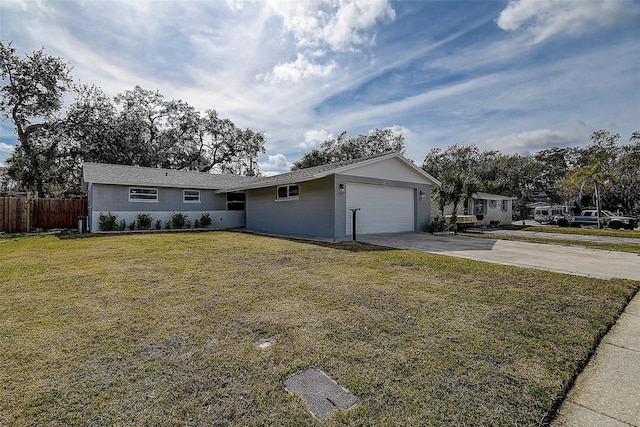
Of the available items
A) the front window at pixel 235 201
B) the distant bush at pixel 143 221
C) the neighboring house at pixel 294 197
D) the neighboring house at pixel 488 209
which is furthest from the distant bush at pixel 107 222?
the neighboring house at pixel 488 209

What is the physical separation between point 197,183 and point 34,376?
53.2 feet

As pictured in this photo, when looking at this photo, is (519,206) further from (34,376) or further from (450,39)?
(34,376)

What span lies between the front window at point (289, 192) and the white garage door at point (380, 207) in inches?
104

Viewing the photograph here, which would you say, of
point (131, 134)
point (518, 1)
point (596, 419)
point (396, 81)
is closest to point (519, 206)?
point (396, 81)

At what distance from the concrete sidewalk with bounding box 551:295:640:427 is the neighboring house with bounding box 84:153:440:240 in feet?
27.5

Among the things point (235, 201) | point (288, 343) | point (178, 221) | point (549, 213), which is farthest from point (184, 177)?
point (549, 213)

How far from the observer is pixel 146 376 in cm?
225

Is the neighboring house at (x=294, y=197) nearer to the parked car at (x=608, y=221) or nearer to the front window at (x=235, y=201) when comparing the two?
the front window at (x=235, y=201)

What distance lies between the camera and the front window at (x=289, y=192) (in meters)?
13.0

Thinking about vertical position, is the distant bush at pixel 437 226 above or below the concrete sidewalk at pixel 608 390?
above

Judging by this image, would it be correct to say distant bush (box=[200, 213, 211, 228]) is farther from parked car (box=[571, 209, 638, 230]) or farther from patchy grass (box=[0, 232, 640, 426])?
parked car (box=[571, 209, 638, 230])

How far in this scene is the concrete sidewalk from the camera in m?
1.83

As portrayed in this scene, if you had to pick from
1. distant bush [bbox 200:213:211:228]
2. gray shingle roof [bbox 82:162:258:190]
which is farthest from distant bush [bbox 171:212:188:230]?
gray shingle roof [bbox 82:162:258:190]

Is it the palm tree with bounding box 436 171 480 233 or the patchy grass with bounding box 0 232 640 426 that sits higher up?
the palm tree with bounding box 436 171 480 233
